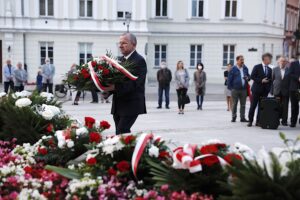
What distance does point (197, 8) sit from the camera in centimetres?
3644

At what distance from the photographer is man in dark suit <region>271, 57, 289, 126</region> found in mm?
13664

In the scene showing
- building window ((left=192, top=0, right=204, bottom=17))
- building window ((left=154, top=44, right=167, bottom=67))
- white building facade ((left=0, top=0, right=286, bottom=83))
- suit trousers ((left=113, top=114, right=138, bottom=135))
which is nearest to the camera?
suit trousers ((left=113, top=114, right=138, bottom=135))

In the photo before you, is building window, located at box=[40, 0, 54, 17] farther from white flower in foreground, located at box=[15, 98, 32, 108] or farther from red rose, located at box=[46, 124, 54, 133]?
red rose, located at box=[46, 124, 54, 133]

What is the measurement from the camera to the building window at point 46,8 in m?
33.5

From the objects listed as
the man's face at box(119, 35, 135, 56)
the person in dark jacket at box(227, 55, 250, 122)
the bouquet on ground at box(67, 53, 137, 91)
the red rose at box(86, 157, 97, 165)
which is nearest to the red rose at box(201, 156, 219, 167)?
the red rose at box(86, 157, 97, 165)

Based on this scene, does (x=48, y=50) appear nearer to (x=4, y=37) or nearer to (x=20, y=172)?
(x=4, y=37)

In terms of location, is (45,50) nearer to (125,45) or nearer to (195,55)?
(195,55)

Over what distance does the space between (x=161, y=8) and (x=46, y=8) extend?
8.22 meters

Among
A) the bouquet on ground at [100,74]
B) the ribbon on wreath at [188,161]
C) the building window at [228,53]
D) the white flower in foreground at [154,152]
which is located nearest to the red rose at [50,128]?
the bouquet on ground at [100,74]

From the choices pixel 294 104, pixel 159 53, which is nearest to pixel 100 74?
pixel 294 104

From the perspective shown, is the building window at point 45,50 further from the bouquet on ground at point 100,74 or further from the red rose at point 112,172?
the red rose at point 112,172

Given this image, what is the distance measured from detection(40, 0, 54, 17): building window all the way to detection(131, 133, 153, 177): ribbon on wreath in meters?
30.3

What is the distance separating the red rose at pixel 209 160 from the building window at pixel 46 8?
30.9m

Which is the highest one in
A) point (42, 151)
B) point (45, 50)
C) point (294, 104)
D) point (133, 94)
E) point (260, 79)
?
point (45, 50)
